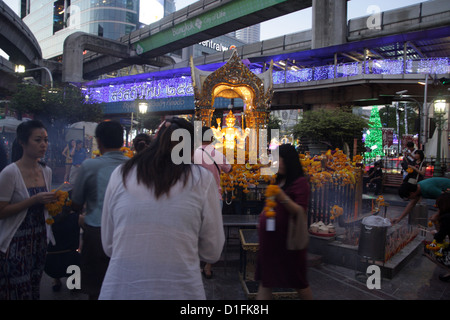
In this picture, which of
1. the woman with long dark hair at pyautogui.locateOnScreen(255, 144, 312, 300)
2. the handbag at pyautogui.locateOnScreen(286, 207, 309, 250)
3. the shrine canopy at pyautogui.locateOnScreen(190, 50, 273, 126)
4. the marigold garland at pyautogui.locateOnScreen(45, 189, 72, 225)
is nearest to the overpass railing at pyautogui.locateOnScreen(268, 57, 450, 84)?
the shrine canopy at pyautogui.locateOnScreen(190, 50, 273, 126)

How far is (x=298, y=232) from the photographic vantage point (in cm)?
277

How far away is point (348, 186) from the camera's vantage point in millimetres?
6461

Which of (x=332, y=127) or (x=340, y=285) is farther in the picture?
(x=332, y=127)

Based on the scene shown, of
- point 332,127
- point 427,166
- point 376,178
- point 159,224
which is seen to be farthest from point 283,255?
point 427,166

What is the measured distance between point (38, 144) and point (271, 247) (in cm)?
249

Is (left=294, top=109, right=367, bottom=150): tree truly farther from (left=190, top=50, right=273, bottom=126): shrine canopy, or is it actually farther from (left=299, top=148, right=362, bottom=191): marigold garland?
(left=299, top=148, right=362, bottom=191): marigold garland

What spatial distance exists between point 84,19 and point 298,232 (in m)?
86.6

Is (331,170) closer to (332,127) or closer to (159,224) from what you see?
(159,224)

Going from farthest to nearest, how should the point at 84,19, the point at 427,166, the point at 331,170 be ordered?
1. the point at 84,19
2. the point at 427,166
3. the point at 331,170

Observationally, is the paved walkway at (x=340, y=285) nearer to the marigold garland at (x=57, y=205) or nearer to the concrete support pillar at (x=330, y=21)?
the marigold garland at (x=57, y=205)

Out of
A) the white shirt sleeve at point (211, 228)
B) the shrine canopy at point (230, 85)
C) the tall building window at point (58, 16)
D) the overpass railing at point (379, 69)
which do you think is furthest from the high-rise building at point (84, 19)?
the white shirt sleeve at point (211, 228)

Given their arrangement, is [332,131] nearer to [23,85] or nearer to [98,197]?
[98,197]

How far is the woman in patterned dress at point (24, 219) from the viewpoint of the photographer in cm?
275
